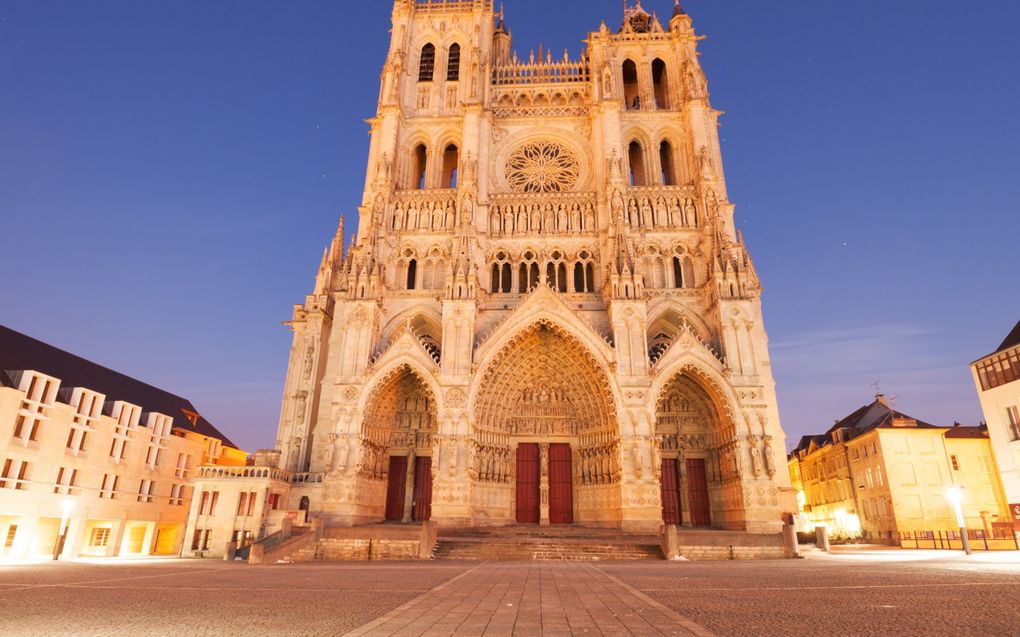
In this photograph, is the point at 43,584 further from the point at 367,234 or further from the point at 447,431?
the point at 367,234

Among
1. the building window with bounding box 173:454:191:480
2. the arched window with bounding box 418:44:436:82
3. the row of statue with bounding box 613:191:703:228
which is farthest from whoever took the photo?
the arched window with bounding box 418:44:436:82

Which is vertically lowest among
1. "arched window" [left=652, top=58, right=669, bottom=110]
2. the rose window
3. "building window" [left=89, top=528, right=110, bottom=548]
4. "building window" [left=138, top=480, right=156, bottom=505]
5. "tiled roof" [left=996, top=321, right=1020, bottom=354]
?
"building window" [left=89, top=528, right=110, bottom=548]

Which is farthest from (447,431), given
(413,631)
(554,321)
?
(413,631)

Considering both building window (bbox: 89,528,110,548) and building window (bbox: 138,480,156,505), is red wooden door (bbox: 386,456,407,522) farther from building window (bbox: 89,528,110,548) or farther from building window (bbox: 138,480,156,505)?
building window (bbox: 89,528,110,548)

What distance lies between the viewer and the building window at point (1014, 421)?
26.3m

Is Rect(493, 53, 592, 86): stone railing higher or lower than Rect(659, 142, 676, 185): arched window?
higher

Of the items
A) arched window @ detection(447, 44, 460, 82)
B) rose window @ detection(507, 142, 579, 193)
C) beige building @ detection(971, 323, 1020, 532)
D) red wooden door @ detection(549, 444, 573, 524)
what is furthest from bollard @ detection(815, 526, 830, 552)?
A: arched window @ detection(447, 44, 460, 82)

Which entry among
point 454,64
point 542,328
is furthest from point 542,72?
point 542,328

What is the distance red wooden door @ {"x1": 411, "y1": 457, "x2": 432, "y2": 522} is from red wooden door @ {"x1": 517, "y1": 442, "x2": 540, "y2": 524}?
4.51 meters

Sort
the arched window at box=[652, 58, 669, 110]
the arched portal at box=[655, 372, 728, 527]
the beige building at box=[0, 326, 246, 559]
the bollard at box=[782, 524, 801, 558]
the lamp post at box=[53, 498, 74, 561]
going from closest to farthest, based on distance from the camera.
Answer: the bollard at box=[782, 524, 801, 558] < the lamp post at box=[53, 498, 74, 561] < the beige building at box=[0, 326, 246, 559] < the arched portal at box=[655, 372, 728, 527] < the arched window at box=[652, 58, 669, 110]

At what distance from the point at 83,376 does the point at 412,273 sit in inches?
763

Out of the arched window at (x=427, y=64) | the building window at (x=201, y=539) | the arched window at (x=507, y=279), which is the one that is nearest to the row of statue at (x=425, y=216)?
the arched window at (x=507, y=279)

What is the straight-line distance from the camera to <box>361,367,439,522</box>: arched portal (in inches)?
1014

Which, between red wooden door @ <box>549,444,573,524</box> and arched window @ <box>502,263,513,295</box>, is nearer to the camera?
red wooden door @ <box>549,444,573,524</box>
